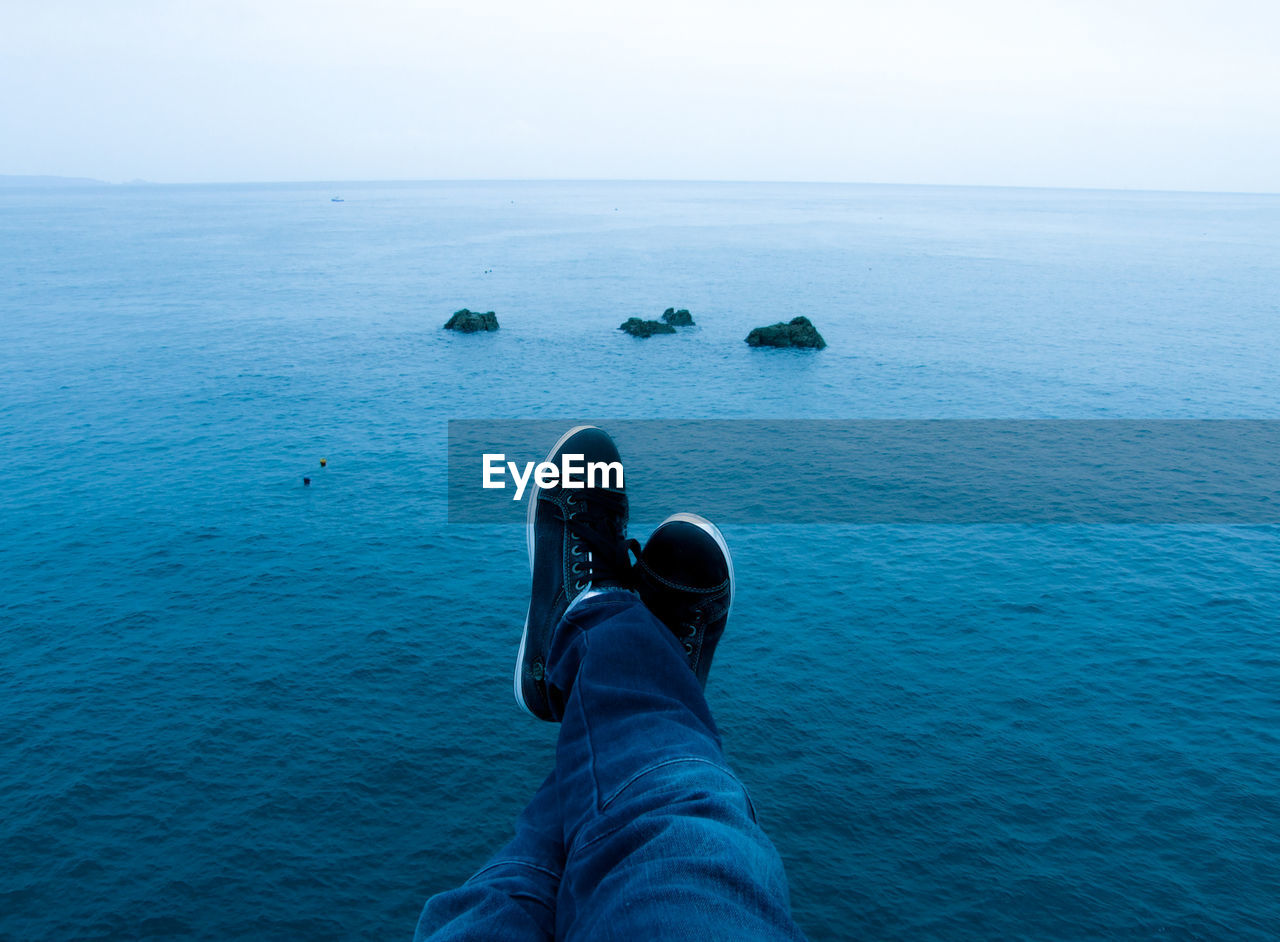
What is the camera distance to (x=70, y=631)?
2612 cm

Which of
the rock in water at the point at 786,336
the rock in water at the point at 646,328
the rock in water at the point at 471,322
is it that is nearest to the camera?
the rock in water at the point at 786,336

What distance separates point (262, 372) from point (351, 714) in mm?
38734

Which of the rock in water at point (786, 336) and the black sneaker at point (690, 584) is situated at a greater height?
the black sneaker at point (690, 584)

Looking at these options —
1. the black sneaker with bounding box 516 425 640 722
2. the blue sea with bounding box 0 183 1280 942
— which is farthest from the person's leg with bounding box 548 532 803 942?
the blue sea with bounding box 0 183 1280 942

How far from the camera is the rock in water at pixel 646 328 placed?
66875mm

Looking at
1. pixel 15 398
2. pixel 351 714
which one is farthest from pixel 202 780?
pixel 15 398

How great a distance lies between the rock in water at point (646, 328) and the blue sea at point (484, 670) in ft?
34.8

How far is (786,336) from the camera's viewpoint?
63.3 meters

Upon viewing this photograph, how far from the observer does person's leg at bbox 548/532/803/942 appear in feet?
7.66
